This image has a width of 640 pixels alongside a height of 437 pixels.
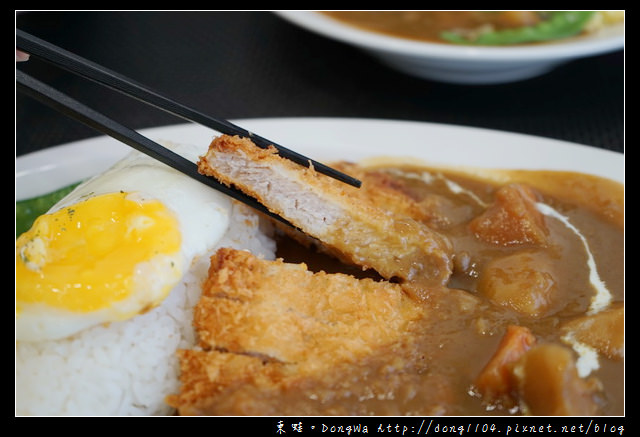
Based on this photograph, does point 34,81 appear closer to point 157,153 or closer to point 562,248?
point 157,153

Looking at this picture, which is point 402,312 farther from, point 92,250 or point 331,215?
point 92,250

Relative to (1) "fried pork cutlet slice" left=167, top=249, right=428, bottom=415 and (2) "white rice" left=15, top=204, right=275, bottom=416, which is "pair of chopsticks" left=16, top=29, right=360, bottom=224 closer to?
(1) "fried pork cutlet slice" left=167, top=249, right=428, bottom=415

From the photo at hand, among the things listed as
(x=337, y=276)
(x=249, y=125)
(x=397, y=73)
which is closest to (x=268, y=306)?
(x=337, y=276)

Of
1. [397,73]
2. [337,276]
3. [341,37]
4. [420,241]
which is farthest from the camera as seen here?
[397,73]

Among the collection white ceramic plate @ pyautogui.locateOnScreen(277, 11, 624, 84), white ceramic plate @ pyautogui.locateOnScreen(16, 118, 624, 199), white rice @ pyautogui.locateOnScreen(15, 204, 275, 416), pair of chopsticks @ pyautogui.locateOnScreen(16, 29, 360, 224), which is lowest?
white rice @ pyautogui.locateOnScreen(15, 204, 275, 416)

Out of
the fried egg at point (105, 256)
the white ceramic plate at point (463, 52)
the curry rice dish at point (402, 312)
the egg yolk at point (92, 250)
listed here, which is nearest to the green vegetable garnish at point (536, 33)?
the white ceramic plate at point (463, 52)

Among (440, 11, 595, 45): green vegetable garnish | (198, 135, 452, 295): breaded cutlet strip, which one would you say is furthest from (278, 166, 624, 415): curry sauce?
(440, 11, 595, 45): green vegetable garnish
